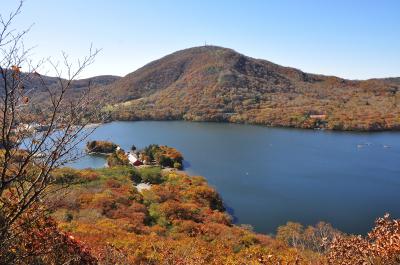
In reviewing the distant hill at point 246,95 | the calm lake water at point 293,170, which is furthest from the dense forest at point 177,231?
the distant hill at point 246,95

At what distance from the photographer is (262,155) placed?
2238 inches

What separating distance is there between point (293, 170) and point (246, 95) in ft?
275

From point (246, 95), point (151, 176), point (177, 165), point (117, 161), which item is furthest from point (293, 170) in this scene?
point (246, 95)

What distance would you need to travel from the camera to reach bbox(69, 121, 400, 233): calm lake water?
3009cm

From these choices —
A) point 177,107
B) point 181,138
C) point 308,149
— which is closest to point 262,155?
point 308,149

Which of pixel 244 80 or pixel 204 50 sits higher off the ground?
pixel 204 50

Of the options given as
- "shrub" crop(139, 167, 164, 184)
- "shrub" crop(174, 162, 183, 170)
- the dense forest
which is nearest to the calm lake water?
"shrub" crop(174, 162, 183, 170)

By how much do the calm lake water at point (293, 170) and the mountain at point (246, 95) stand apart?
52.2 feet

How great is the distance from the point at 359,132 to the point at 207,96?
183 feet

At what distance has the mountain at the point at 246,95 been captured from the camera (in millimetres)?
99875

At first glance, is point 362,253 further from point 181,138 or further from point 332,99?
point 332,99

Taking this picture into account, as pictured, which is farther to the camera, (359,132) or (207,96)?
(207,96)

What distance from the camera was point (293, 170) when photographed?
45.9m

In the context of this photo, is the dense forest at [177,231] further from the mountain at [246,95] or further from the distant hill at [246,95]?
the mountain at [246,95]
